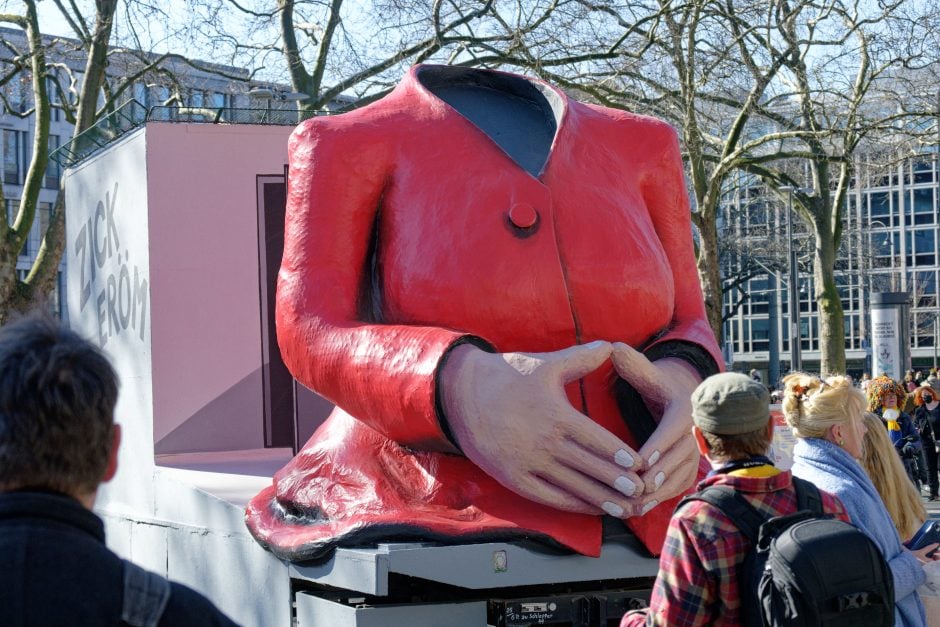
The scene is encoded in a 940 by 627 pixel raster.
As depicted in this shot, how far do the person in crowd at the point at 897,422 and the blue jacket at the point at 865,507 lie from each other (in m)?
9.62

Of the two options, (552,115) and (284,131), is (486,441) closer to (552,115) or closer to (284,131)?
(552,115)

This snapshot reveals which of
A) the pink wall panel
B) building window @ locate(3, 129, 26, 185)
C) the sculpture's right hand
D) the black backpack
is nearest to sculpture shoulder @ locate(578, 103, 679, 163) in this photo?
the sculpture's right hand

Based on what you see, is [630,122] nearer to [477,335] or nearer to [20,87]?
[477,335]

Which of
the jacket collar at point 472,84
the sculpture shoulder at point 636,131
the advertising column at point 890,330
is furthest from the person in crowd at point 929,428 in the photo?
the jacket collar at point 472,84

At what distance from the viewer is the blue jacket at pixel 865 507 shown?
3213 millimetres

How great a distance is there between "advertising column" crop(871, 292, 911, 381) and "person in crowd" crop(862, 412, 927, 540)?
67.1ft

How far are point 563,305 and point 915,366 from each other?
203 feet

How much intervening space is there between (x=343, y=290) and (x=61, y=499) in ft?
7.21

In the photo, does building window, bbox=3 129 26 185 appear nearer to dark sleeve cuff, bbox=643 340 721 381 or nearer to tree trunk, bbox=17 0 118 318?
tree trunk, bbox=17 0 118 318

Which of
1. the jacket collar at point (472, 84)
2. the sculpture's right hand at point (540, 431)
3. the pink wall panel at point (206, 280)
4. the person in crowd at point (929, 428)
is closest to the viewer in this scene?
the sculpture's right hand at point (540, 431)

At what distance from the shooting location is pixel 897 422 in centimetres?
1291

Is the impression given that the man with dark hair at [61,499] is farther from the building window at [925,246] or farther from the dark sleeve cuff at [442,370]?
the building window at [925,246]

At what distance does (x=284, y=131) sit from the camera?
6.34 meters

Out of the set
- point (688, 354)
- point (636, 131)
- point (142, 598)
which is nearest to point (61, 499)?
point (142, 598)
